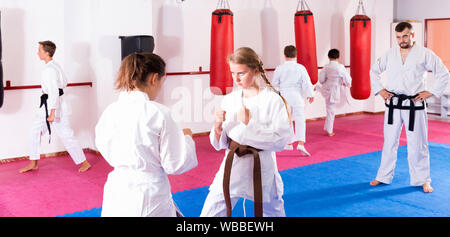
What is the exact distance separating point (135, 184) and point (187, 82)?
5.00m

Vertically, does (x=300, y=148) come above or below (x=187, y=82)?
below

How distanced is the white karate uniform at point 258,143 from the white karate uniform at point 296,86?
3216 mm

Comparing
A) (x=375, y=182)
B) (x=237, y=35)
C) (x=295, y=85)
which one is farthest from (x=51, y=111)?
A: (x=237, y=35)

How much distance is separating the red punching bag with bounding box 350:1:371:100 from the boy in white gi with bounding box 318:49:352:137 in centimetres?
22

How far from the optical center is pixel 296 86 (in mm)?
5805

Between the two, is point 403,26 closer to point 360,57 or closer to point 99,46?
point 360,57

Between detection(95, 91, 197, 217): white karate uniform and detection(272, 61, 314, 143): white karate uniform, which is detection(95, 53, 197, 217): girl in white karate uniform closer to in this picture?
detection(95, 91, 197, 217): white karate uniform

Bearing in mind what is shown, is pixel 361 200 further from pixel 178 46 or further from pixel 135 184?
pixel 178 46

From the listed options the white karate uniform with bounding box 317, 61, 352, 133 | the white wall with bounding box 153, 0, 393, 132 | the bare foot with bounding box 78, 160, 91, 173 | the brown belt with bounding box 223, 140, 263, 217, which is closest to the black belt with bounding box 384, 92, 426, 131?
the brown belt with bounding box 223, 140, 263, 217

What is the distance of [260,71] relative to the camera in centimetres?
253

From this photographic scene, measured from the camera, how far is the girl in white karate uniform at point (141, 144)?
1.80 meters

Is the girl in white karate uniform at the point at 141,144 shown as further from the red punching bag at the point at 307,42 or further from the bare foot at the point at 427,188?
the red punching bag at the point at 307,42

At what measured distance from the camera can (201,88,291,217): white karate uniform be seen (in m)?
2.40

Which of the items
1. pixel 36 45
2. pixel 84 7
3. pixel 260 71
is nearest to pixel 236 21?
pixel 84 7
